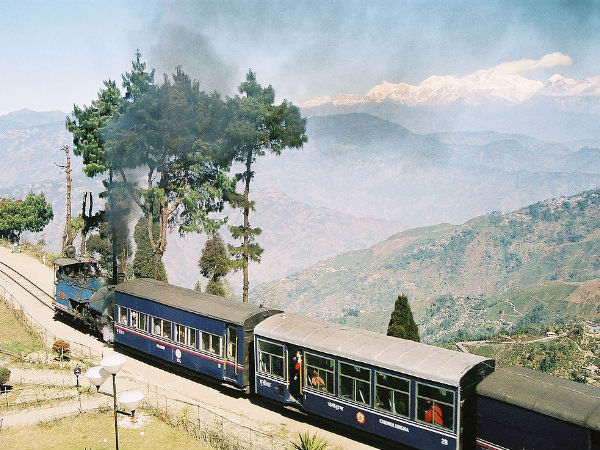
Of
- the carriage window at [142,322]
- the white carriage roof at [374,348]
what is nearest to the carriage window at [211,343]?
the white carriage roof at [374,348]

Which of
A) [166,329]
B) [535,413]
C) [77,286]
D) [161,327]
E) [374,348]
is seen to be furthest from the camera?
[77,286]

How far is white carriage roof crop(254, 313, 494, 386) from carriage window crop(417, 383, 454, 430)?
0.36 m

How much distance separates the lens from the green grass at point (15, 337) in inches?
1051

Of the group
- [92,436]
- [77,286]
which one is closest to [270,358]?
[92,436]

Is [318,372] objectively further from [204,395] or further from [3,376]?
[3,376]

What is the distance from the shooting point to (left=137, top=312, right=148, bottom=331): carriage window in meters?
24.7

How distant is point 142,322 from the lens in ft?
81.7

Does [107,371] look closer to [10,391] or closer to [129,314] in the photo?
[10,391]

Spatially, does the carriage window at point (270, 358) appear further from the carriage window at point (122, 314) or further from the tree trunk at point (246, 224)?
the tree trunk at point (246, 224)

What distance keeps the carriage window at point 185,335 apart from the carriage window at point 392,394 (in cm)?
856

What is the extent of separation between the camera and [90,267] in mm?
30828

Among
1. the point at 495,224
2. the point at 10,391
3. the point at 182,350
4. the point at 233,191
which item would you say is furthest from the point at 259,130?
the point at 495,224

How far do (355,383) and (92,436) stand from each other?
8.66 metres

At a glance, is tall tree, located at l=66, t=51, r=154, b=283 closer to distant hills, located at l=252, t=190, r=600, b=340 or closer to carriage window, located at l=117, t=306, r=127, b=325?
carriage window, located at l=117, t=306, r=127, b=325
